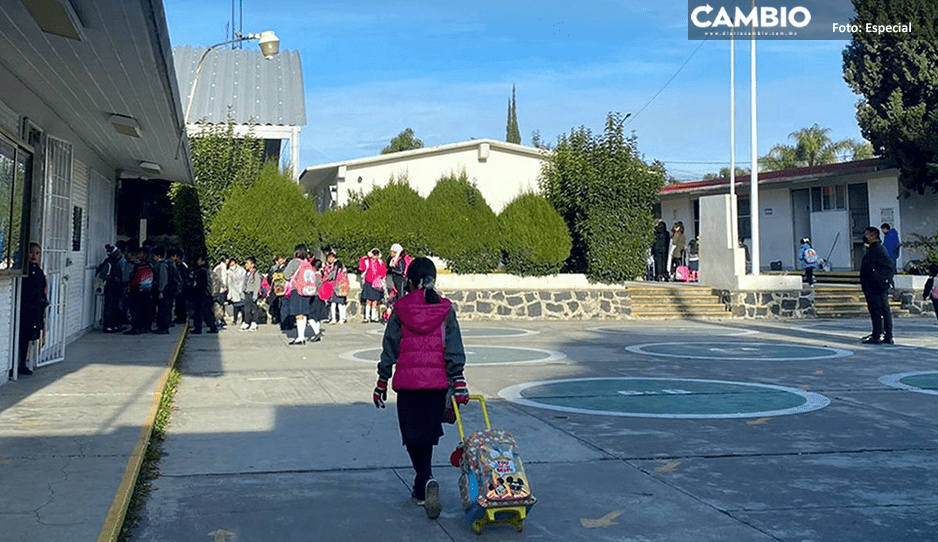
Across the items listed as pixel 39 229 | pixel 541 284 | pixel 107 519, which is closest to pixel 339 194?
pixel 541 284

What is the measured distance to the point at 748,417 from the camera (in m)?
8.77

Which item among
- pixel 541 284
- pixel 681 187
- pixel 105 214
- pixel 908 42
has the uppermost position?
pixel 908 42

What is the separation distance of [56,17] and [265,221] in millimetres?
13605

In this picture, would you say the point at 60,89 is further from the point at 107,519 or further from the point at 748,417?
the point at 748,417

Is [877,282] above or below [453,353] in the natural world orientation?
above

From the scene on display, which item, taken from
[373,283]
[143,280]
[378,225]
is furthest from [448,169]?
[143,280]

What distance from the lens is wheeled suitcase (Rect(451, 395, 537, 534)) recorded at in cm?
511

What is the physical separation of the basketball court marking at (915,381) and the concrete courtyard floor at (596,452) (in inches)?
2.6

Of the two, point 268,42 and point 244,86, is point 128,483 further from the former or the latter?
point 244,86

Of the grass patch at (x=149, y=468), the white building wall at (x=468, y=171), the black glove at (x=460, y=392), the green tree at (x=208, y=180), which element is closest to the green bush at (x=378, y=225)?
the green tree at (x=208, y=180)

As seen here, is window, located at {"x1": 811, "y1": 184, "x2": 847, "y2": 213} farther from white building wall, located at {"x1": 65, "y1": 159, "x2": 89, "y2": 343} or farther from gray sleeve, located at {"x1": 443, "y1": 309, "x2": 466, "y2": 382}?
gray sleeve, located at {"x1": 443, "y1": 309, "x2": 466, "y2": 382}

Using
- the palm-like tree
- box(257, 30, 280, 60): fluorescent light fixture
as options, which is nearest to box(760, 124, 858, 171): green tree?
the palm-like tree

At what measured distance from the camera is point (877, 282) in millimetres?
15461

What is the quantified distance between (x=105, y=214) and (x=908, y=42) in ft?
82.5
